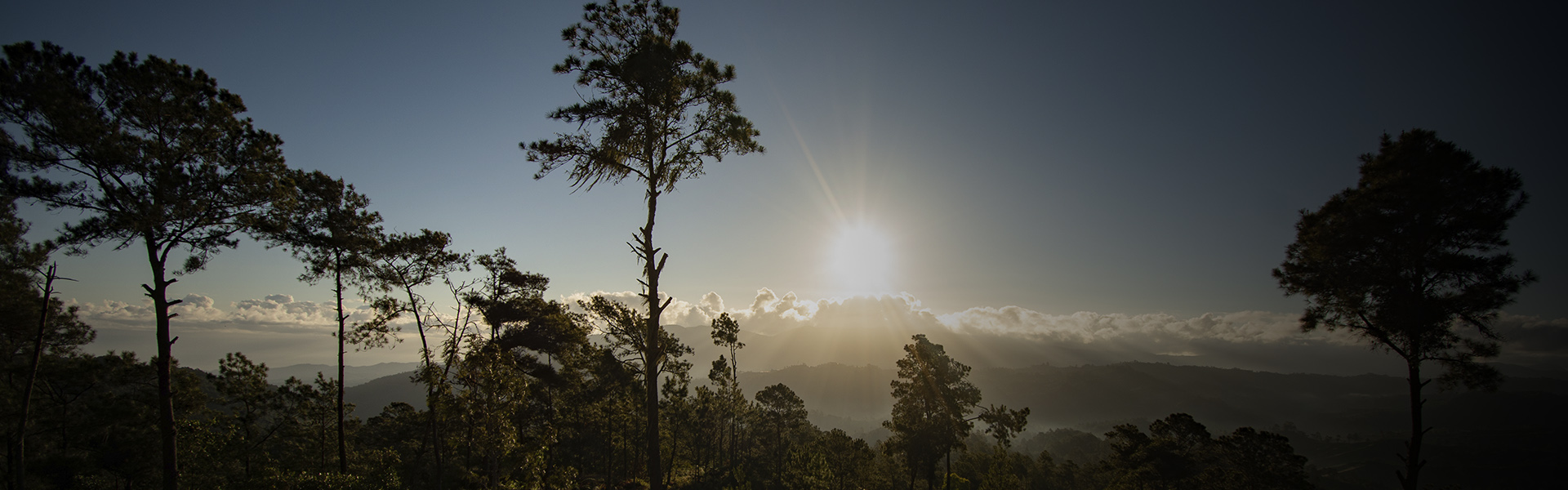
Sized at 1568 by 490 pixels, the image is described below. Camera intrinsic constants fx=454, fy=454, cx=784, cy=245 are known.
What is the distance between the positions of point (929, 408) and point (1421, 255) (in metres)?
17.4

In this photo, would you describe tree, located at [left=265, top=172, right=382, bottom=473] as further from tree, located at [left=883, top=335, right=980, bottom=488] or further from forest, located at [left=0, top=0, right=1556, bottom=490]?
tree, located at [left=883, top=335, right=980, bottom=488]

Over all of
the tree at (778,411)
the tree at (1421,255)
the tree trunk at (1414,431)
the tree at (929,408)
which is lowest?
the tree at (778,411)

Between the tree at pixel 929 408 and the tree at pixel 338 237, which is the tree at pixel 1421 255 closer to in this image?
the tree at pixel 929 408

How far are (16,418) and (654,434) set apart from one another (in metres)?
29.8

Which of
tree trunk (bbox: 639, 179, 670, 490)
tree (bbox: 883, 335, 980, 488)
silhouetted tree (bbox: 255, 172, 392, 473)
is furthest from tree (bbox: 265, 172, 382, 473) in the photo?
tree (bbox: 883, 335, 980, 488)

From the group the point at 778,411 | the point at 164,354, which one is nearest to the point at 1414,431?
the point at 164,354

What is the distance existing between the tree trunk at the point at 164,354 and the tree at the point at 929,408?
78.8 ft

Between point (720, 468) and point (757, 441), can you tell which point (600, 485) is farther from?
point (757, 441)

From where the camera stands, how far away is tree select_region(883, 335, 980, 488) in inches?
938

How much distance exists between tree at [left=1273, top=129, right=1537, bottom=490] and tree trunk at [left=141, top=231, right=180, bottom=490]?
95.1 feet

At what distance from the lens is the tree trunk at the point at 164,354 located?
10.2 m

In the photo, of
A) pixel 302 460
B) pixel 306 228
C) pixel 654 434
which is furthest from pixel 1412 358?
pixel 302 460

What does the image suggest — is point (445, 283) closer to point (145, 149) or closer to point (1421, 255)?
point (145, 149)

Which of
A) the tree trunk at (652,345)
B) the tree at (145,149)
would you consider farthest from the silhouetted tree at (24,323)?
the tree trunk at (652,345)
